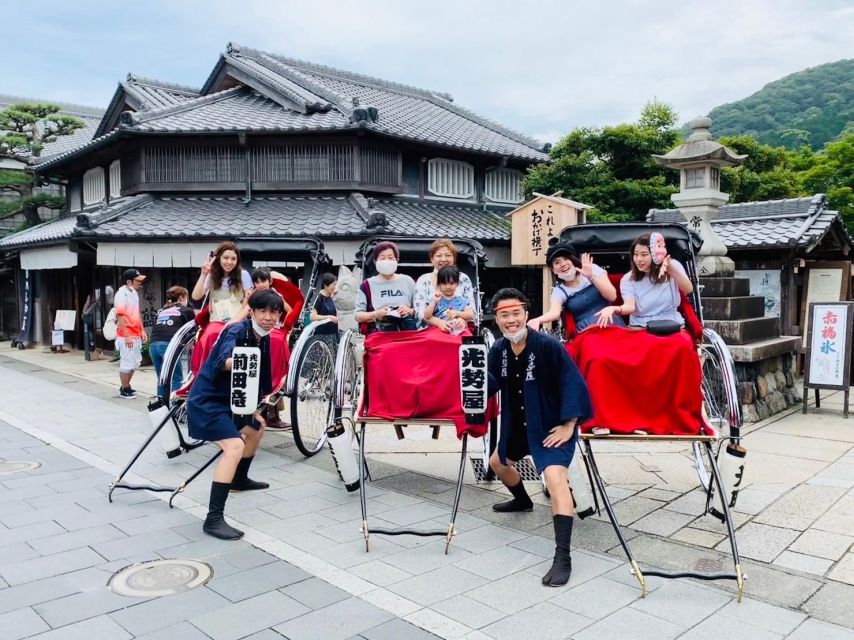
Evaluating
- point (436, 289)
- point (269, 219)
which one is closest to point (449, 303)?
point (436, 289)

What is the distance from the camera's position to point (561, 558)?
13.5 feet

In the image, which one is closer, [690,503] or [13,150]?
[690,503]

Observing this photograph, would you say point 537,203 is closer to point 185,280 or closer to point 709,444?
point 185,280

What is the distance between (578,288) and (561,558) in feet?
7.47

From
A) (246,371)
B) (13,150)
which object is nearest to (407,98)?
(13,150)

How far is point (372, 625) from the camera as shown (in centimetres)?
361

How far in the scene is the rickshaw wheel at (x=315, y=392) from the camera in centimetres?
780

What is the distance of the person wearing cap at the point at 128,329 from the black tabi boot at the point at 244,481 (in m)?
5.64

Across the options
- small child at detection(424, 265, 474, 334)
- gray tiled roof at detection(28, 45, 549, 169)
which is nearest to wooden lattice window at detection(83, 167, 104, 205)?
gray tiled roof at detection(28, 45, 549, 169)

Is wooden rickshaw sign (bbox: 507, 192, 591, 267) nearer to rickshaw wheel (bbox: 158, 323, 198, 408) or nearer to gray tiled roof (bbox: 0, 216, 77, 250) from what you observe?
rickshaw wheel (bbox: 158, 323, 198, 408)

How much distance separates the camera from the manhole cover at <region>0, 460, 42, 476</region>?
6.69m

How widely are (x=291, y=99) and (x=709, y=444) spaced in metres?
14.1

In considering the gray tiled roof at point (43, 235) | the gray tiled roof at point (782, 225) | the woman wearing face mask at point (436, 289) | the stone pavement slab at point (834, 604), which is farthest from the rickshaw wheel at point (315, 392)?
the gray tiled roof at point (43, 235)

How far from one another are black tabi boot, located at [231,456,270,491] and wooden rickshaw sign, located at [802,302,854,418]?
735 cm
